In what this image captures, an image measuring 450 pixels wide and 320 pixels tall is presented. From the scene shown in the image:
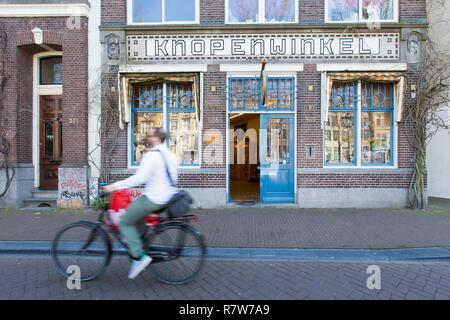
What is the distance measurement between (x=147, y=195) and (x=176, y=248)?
85 centimetres

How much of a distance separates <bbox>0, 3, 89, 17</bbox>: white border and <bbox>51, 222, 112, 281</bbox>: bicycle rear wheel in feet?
25.4

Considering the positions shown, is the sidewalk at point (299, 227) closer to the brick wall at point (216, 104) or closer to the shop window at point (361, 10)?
the brick wall at point (216, 104)

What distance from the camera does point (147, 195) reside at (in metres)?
4.21

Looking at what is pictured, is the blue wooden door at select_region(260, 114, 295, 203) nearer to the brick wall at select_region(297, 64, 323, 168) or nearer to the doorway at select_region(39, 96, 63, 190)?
the brick wall at select_region(297, 64, 323, 168)

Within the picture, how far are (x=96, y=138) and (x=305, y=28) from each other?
7182 mm

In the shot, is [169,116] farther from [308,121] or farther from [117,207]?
[117,207]

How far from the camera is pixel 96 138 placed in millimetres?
9773

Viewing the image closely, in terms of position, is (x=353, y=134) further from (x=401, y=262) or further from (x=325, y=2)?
(x=401, y=262)

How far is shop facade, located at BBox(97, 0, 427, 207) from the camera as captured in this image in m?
9.47

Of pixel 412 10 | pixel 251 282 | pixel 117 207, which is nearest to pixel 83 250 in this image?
pixel 117 207

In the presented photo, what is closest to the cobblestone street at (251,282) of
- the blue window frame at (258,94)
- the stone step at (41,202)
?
the stone step at (41,202)

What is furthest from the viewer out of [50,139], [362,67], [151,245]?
[50,139]

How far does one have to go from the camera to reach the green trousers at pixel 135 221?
164 inches
